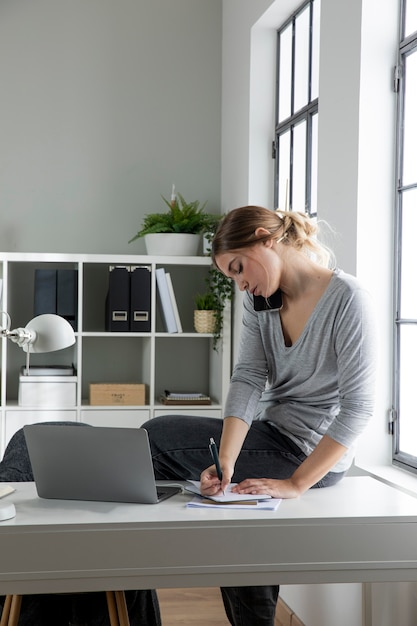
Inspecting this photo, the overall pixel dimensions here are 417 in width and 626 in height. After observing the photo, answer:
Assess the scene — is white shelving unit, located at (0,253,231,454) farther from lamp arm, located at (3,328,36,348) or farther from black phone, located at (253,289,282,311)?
lamp arm, located at (3,328,36,348)

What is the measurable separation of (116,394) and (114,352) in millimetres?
396

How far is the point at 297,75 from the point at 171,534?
250 cm

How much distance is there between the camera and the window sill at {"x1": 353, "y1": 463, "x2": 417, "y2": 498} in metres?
2.37

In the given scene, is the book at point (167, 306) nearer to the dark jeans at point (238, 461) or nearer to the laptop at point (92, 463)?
the dark jeans at point (238, 461)

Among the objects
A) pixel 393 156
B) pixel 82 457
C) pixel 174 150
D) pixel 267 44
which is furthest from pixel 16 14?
pixel 82 457

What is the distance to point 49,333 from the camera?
6.57ft

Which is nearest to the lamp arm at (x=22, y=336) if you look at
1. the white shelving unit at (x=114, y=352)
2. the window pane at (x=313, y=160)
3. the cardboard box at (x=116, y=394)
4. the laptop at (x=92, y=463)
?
the laptop at (x=92, y=463)

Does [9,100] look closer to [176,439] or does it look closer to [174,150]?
[174,150]

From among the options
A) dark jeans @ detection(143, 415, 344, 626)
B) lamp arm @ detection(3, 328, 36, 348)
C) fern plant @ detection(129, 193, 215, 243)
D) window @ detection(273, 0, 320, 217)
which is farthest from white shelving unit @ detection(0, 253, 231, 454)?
lamp arm @ detection(3, 328, 36, 348)

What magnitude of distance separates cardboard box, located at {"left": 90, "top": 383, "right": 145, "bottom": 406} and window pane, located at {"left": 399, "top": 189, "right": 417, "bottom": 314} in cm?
179

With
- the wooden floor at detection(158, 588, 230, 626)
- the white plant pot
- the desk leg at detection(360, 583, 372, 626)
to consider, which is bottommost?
the wooden floor at detection(158, 588, 230, 626)

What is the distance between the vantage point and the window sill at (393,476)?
7.77 ft

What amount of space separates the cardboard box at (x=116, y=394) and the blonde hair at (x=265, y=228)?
1.98m

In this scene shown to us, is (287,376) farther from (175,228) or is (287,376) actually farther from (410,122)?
(175,228)
